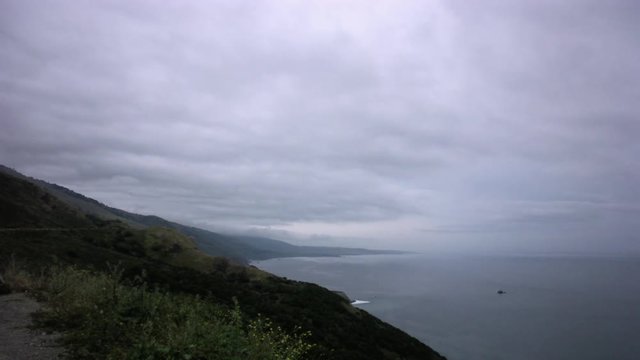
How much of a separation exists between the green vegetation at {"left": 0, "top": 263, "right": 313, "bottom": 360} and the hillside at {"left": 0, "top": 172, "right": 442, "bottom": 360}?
15314 millimetres

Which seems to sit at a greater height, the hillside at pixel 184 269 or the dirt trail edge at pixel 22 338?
the dirt trail edge at pixel 22 338

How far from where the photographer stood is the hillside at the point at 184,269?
3161cm

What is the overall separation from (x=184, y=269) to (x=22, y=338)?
38305mm

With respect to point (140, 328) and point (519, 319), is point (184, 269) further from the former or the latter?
point (519, 319)

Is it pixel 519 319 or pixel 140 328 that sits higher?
pixel 140 328

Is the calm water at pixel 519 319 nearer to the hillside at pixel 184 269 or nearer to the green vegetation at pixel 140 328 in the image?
the hillside at pixel 184 269

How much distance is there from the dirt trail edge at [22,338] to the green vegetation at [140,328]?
11.4 inches

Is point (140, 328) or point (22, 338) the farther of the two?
point (140, 328)

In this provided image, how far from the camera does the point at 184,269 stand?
147ft

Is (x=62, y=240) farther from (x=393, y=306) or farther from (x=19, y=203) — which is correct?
(x=393, y=306)

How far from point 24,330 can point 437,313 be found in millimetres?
110403

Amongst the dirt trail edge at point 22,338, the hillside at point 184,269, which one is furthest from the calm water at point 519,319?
the dirt trail edge at point 22,338

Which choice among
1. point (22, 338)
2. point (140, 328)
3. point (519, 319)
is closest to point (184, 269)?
point (22, 338)

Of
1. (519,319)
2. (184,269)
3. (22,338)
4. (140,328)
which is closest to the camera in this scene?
(22,338)
